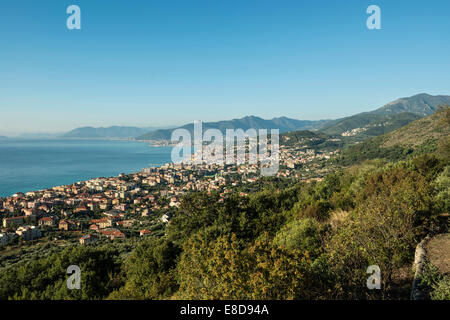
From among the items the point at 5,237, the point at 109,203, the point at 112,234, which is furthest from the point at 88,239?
the point at 109,203

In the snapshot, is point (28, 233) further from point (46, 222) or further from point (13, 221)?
point (13, 221)

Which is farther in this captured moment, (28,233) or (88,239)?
(28,233)

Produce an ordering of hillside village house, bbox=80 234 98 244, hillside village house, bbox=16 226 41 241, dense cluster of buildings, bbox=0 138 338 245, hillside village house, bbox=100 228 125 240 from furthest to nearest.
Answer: dense cluster of buildings, bbox=0 138 338 245, hillside village house, bbox=100 228 125 240, hillside village house, bbox=16 226 41 241, hillside village house, bbox=80 234 98 244

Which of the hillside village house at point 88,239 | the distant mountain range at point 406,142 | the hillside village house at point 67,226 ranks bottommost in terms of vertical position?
the hillside village house at point 67,226

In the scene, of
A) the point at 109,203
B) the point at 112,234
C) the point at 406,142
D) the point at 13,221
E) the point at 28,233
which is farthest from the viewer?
the point at 406,142

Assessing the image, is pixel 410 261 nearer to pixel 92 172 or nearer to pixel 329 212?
pixel 329 212

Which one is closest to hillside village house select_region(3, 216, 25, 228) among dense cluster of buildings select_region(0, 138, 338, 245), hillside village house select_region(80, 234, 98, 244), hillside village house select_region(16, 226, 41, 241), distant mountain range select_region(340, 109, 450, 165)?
dense cluster of buildings select_region(0, 138, 338, 245)

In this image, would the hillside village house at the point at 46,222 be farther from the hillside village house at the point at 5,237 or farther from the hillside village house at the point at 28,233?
the hillside village house at the point at 5,237

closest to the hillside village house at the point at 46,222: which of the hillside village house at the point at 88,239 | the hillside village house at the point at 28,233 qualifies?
the hillside village house at the point at 28,233

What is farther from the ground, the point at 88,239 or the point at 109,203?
the point at 88,239

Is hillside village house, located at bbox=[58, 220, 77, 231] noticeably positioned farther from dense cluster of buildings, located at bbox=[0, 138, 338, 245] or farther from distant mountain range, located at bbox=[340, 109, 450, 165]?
distant mountain range, located at bbox=[340, 109, 450, 165]

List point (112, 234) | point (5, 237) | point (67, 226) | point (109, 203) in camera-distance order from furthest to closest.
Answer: point (109, 203)
point (67, 226)
point (112, 234)
point (5, 237)
